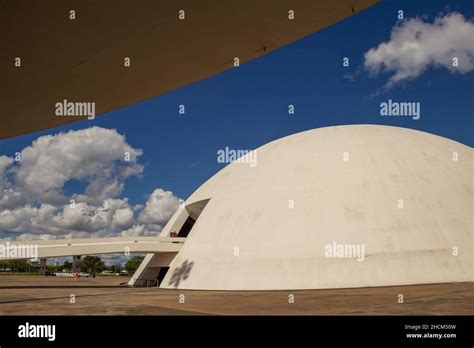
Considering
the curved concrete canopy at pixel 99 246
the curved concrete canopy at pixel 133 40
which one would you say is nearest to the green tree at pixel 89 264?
the curved concrete canopy at pixel 99 246

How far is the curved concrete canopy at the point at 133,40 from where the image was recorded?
8.84 ft

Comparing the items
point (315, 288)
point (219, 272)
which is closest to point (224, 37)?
point (315, 288)

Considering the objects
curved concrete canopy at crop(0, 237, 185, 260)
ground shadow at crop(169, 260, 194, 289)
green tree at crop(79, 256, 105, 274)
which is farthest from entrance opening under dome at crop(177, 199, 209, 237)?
green tree at crop(79, 256, 105, 274)

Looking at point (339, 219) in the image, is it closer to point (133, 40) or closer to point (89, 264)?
point (133, 40)

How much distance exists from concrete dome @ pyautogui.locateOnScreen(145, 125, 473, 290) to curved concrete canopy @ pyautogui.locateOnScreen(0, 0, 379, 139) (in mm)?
21708

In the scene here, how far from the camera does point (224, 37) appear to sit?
3049 millimetres

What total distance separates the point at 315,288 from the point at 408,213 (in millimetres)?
7433

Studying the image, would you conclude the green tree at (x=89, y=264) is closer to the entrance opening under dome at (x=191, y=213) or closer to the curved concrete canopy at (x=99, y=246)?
the entrance opening under dome at (x=191, y=213)

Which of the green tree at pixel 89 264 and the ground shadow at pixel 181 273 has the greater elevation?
the ground shadow at pixel 181 273

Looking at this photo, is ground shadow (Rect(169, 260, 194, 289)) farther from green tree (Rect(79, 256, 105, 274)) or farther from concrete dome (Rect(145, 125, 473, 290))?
green tree (Rect(79, 256, 105, 274))

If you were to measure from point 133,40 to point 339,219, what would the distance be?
23.9 m

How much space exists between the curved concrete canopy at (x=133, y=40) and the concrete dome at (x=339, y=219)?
855 inches

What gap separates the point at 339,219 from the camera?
25.7 meters

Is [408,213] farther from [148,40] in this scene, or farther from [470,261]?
[148,40]
